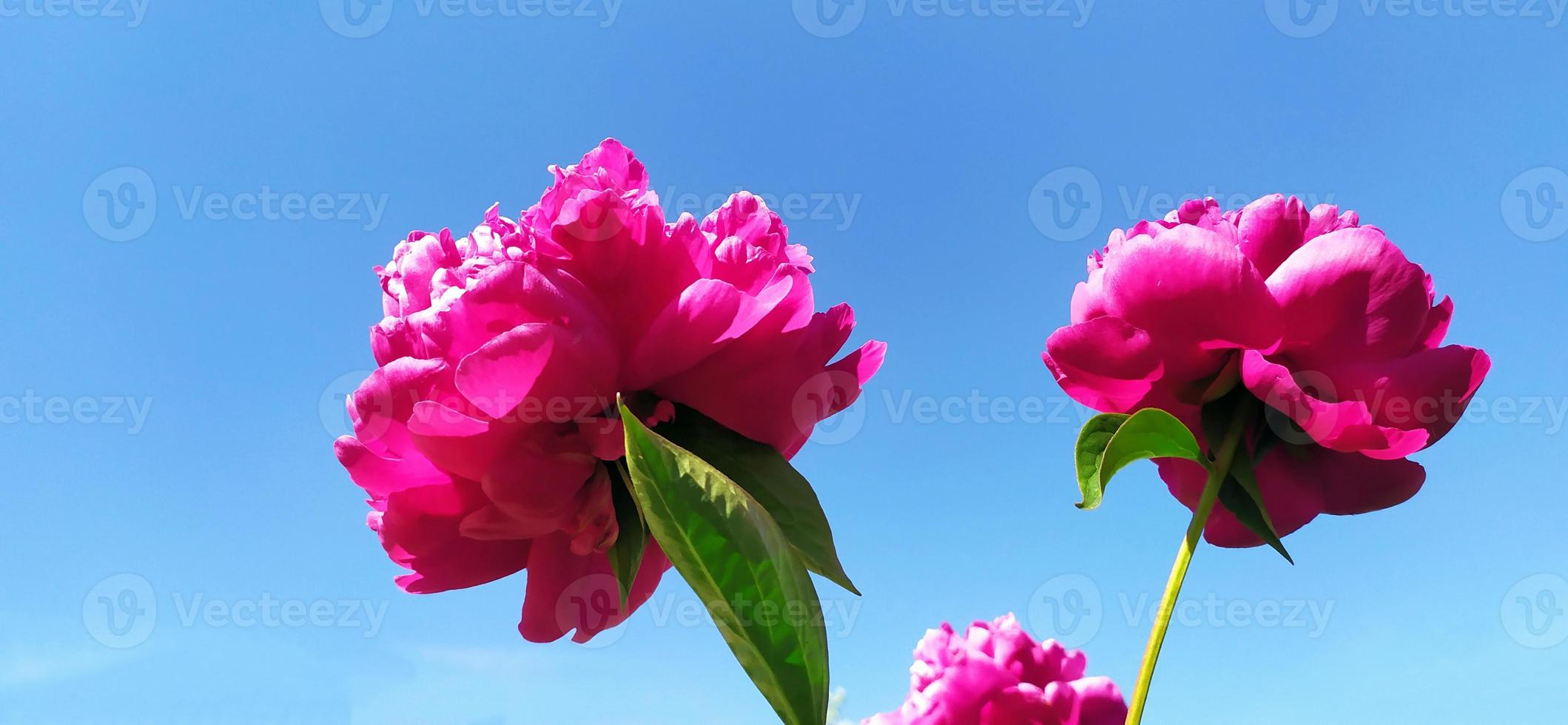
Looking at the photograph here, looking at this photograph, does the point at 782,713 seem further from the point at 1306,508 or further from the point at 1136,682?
the point at 1306,508

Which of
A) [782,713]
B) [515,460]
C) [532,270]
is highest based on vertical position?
[532,270]

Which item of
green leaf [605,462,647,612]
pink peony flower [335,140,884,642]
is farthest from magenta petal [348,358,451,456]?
green leaf [605,462,647,612]

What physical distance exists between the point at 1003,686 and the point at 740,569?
440 mm

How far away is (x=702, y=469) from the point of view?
522 millimetres

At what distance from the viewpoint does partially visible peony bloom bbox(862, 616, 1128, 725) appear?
0.84 meters

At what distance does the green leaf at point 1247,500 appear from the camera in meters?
0.76

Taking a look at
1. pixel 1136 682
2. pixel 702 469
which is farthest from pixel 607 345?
pixel 1136 682

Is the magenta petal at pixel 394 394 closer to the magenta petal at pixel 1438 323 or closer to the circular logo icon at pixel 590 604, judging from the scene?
the circular logo icon at pixel 590 604

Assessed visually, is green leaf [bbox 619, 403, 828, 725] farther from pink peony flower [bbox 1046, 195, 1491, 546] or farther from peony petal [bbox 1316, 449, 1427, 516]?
peony petal [bbox 1316, 449, 1427, 516]

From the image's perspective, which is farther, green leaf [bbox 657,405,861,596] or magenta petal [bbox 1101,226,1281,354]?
magenta petal [bbox 1101,226,1281,354]

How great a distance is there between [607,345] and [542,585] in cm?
23

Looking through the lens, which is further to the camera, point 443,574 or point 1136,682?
point 443,574

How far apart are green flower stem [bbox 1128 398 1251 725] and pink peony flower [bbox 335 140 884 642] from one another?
0.26m

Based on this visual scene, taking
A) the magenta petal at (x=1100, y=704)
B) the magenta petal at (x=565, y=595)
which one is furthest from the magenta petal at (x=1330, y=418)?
the magenta petal at (x=565, y=595)
